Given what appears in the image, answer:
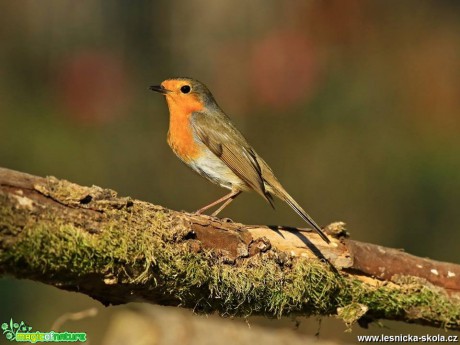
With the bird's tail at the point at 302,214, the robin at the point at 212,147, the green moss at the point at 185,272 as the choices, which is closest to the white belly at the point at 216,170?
the robin at the point at 212,147

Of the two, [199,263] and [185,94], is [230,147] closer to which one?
[185,94]

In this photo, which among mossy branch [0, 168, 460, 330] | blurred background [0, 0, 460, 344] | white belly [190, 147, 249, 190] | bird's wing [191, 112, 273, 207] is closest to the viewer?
mossy branch [0, 168, 460, 330]

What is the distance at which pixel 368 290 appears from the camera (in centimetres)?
347

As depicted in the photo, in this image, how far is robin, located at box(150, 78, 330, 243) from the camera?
4289 millimetres

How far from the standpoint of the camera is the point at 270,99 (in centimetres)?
799

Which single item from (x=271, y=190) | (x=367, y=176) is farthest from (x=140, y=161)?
(x=271, y=190)

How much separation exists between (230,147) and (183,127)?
314 mm

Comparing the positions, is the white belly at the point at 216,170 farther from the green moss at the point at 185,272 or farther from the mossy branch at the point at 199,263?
the green moss at the point at 185,272

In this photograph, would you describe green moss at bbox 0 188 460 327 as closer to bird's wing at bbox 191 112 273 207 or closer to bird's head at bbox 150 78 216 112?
bird's wing at bbox 191 112 273 207

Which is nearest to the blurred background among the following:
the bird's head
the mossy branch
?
the bird's head

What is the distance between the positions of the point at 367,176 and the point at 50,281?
5.34 m

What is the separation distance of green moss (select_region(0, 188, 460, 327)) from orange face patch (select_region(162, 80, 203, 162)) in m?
1.29

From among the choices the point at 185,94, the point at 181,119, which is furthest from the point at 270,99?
the point at 181,119

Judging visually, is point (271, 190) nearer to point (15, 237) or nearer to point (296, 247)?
point (296, 247)
